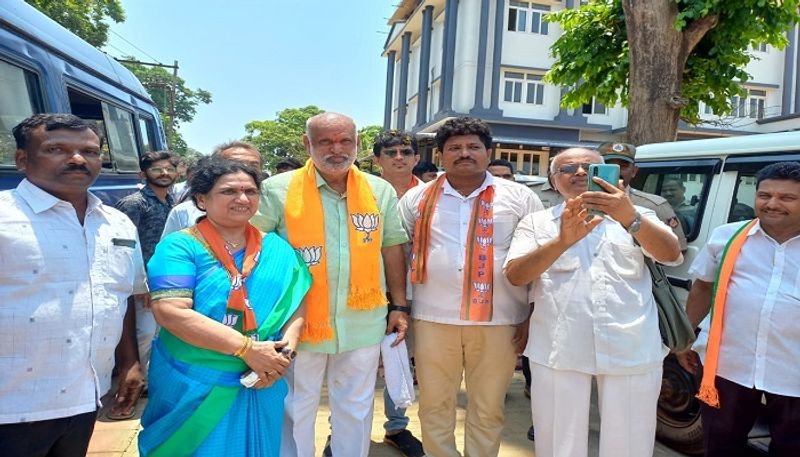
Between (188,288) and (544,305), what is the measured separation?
1488mm

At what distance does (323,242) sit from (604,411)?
1431 millimetres

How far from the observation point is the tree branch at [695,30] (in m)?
6.15

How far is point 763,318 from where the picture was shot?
2248 millimetres

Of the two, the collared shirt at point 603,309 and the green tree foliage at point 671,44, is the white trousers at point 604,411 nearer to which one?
the collared shirt at point 603,309

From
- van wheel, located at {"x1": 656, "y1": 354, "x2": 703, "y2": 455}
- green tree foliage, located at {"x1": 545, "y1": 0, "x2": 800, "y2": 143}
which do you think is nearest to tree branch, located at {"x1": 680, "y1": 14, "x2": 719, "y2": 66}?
green tree foliage, located at {"x1": 545, "y1": 0, "x2": 800, "y2": 143}

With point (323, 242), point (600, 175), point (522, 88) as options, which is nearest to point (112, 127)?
point (323, 242)

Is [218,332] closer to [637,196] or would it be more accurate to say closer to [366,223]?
[366,223]

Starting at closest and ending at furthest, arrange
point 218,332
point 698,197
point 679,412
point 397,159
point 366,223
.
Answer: point 218,332 → point 366,223 → point 679,412 → point 698,197 → point 397,159

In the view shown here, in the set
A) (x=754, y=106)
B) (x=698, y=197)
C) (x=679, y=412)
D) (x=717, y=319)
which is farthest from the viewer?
(x=754, y=106)

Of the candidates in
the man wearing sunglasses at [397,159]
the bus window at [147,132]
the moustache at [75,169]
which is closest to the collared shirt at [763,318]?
the man wearing sunglasses at [397,159]

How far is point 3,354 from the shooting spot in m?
1.69

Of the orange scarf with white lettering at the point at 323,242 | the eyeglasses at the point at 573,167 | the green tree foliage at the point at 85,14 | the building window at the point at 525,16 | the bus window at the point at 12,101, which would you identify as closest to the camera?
the eyeglasses at the point at 573,167

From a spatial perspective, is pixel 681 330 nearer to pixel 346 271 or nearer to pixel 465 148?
pixel 465 148

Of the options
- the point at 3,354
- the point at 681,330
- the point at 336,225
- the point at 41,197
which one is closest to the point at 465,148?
the point at 336,225
